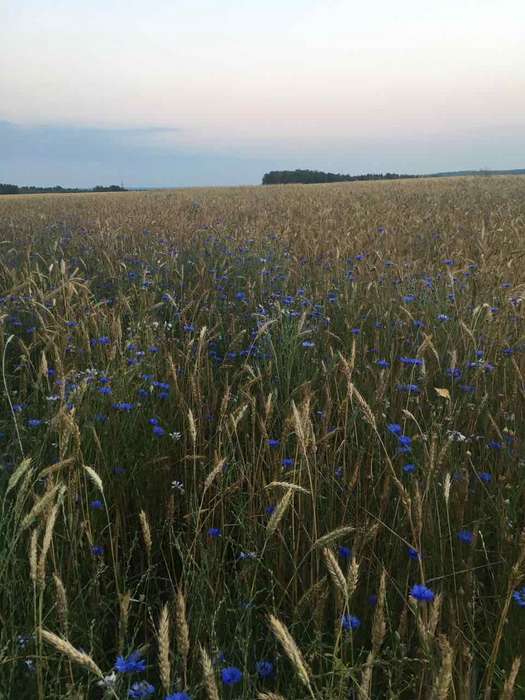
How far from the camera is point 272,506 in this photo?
1617 mm

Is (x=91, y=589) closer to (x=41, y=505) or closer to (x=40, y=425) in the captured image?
(x=41, y=505)

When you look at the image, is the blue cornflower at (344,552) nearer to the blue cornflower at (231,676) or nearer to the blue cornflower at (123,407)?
the blue cornflower at (231,676)

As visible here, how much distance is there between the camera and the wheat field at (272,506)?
1.10 meters

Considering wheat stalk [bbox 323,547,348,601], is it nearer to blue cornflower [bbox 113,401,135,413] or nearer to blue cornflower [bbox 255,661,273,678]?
blue cornflower [bbox 255,661,273,678]

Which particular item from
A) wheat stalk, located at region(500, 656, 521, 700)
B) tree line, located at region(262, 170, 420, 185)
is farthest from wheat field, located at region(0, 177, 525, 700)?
tree line, located at region(262, 170, 420, 185)

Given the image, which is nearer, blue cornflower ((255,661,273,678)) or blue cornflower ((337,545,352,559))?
blue cornflower ((255,661,273,678))

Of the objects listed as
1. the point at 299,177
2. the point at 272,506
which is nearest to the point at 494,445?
the point at 272,506

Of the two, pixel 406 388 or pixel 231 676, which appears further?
pixel 406 388

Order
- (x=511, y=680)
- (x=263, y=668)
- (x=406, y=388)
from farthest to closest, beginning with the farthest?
(x=406, y=388), (x=263, y=668), (x=511, y=680)

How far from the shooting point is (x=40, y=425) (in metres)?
2.26

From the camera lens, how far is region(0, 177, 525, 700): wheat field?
3.61 feet

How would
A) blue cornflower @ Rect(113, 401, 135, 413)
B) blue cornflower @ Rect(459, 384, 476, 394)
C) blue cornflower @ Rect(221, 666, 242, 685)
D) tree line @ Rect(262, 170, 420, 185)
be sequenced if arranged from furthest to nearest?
tree line @ Rect(262, 170, 420, 185), blue cornflower @ Rect(459, 384, 476, 394), blue cornflower @ Rect(113, 401, 135, 413), blue cornflower @ Rect(221, 666, 242, 685)

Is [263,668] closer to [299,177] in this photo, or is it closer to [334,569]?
[334,569]

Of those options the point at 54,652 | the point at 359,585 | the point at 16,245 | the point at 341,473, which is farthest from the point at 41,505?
the point at 16,245
